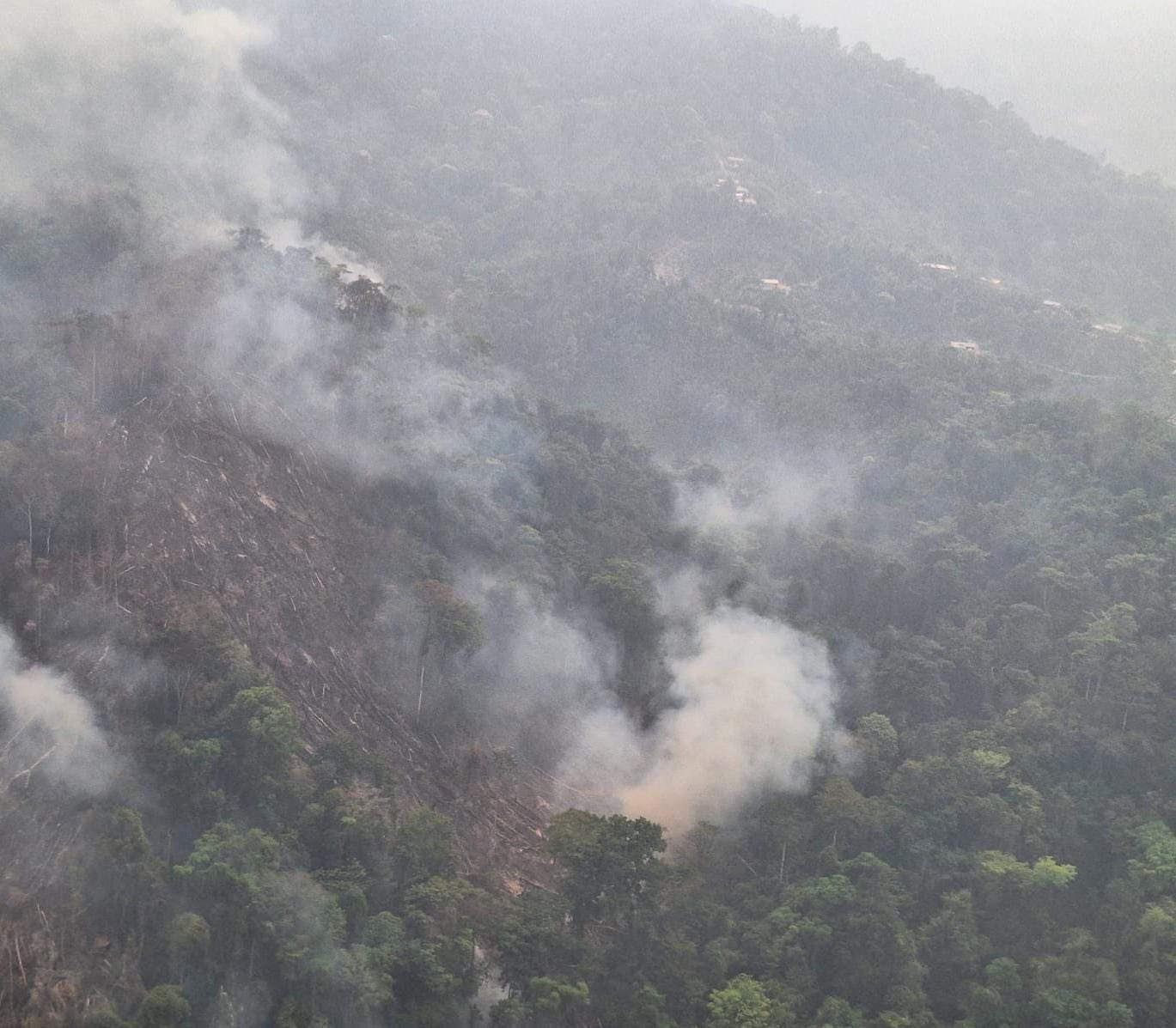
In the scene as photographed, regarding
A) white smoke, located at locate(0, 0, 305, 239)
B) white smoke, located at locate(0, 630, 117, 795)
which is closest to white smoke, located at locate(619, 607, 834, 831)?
white smoke, located at locate(0, 630, 117, 795)

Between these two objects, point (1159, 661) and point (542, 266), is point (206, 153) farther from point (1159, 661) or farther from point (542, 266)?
point (1159, 661)

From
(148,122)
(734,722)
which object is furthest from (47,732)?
(148,122)

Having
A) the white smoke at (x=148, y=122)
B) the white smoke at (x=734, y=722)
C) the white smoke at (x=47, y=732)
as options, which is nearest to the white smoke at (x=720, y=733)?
the white smoke at (x=734, y=722)

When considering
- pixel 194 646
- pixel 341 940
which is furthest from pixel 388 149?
pixel 341 940

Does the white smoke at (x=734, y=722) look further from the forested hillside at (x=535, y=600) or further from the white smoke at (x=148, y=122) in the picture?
the white smoke at (x=148, y=122)

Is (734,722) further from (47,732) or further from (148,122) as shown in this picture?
(148,122)

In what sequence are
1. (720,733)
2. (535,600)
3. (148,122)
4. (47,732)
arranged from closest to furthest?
(47,732)
(720,733)
(535,600)
(148,122)

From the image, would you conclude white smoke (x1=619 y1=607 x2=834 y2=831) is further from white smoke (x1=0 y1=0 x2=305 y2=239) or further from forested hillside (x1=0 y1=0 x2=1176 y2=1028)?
white smoke (x1=0 y1=0 x2=305 y2=239)

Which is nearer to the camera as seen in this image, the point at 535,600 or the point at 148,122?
the point at 535,600
